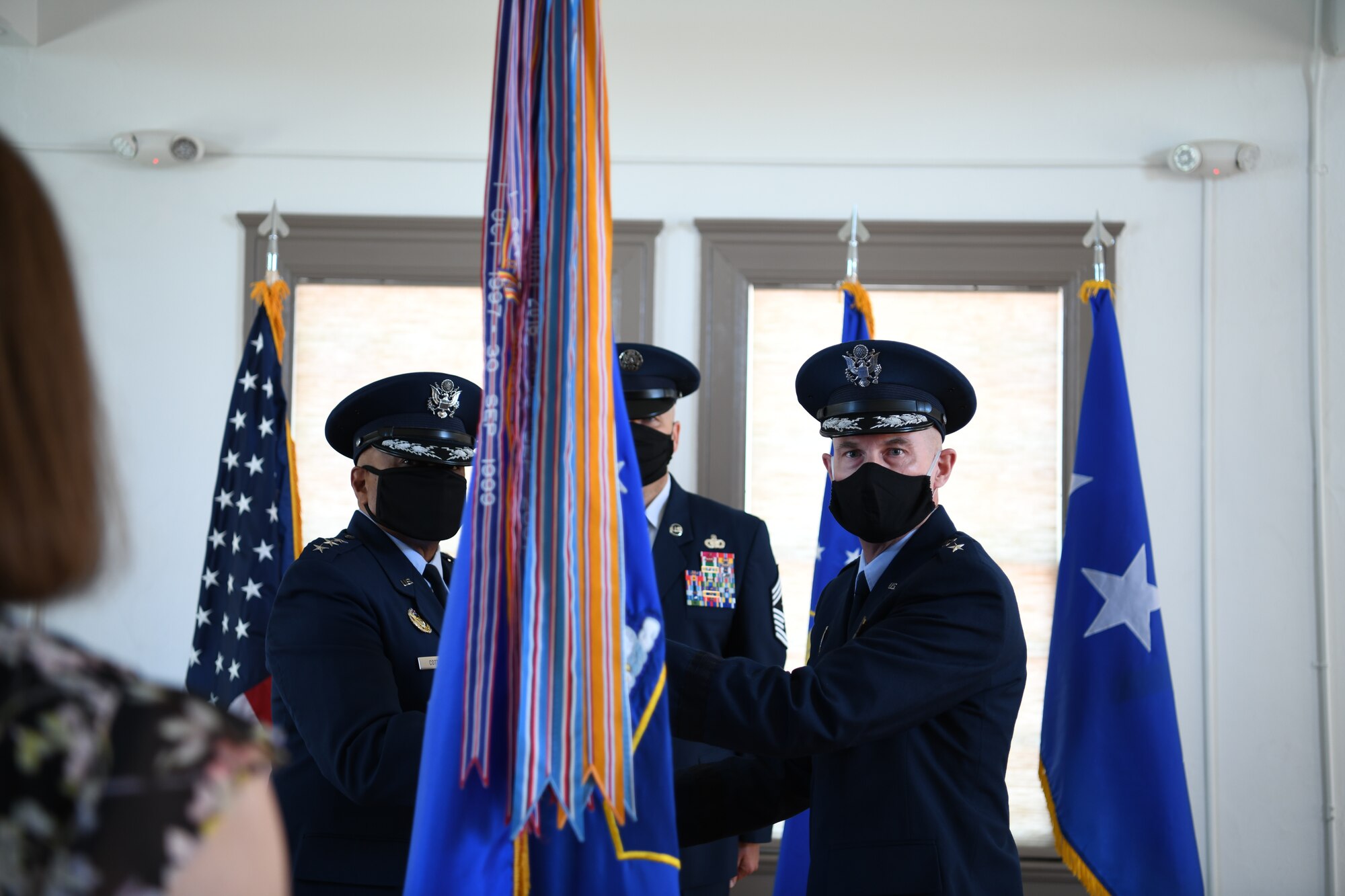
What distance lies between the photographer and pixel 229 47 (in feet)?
14.1

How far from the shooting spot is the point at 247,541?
3.56 meters

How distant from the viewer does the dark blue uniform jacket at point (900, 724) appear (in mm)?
1734

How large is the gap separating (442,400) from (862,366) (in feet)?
2.61

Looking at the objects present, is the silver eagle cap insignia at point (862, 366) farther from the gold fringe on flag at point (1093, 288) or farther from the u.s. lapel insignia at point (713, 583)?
the gold fringe on flag at point (1093, 288)

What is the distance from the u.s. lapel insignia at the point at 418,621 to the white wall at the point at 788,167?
7.02 ft

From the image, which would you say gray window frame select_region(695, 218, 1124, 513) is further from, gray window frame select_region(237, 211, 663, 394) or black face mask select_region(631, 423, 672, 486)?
black face mask select_region(631, 423, 672, 486)

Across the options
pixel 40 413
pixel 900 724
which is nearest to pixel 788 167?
pixel 900 724

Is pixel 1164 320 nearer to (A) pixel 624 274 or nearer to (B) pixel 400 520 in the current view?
(A) pixel 624 274

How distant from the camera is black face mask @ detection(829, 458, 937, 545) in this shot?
6.82ft

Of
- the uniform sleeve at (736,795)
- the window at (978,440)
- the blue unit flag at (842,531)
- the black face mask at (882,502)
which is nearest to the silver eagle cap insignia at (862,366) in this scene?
the black face mask at (882,502)

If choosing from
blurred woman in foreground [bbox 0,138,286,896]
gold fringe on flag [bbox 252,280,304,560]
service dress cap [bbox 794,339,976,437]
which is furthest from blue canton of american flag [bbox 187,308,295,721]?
blurred woman in foreground [bbox 0,138,286,896]

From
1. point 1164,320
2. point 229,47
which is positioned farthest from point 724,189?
point 229,47

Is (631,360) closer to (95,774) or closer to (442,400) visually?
(442,400)

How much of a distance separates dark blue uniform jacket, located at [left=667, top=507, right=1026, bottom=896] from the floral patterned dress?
41.6 inches
